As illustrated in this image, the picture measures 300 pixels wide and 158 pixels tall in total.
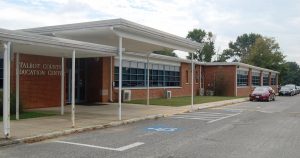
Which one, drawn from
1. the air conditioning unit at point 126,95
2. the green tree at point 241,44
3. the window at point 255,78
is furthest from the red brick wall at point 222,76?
the green tree at point 241,44

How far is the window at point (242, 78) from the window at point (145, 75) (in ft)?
35.0

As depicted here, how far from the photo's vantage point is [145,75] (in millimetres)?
34812

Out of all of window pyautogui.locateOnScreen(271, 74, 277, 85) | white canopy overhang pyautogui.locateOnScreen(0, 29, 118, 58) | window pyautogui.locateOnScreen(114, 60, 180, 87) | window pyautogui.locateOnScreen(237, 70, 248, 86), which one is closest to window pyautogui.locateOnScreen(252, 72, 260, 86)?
window pyautogui.locateOnScreen(237, 70, 248, 86)

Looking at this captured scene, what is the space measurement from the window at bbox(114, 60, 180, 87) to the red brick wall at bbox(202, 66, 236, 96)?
8219mm

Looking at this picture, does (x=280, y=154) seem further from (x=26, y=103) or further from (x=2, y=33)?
(x=26, y=103)

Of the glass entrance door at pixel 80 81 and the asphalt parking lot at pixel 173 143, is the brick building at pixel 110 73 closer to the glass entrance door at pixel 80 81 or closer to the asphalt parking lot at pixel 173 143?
the glass entrance door at pixel 80 81

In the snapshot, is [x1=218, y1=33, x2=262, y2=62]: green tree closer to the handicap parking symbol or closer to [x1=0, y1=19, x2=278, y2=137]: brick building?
[x1=0, y1=19, x2=278, y2=137]: brick building

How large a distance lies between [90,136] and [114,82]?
17.2 metres

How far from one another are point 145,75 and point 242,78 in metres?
20.8

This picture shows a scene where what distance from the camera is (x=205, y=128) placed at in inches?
624

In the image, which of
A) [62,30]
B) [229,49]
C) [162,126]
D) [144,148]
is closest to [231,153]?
[144,148]

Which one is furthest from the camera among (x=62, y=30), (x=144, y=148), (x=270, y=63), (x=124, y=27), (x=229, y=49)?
(x=229, y=49)

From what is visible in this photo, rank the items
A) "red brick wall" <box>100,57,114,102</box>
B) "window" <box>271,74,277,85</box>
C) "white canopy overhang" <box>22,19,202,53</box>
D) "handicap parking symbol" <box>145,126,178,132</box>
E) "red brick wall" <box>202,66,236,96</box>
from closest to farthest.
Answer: "handicap parking symbol" <box>145,126,178,132</box> < "white canopy overhang" <box>22,19,202,53</box> < "red brick wall" <box>100,57,114,102</box> < "red brick wall" <box>202,66,236,96</box> < "window" <box>271,74,277,85</box>

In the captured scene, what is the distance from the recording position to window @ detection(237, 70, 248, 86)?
50.2m
